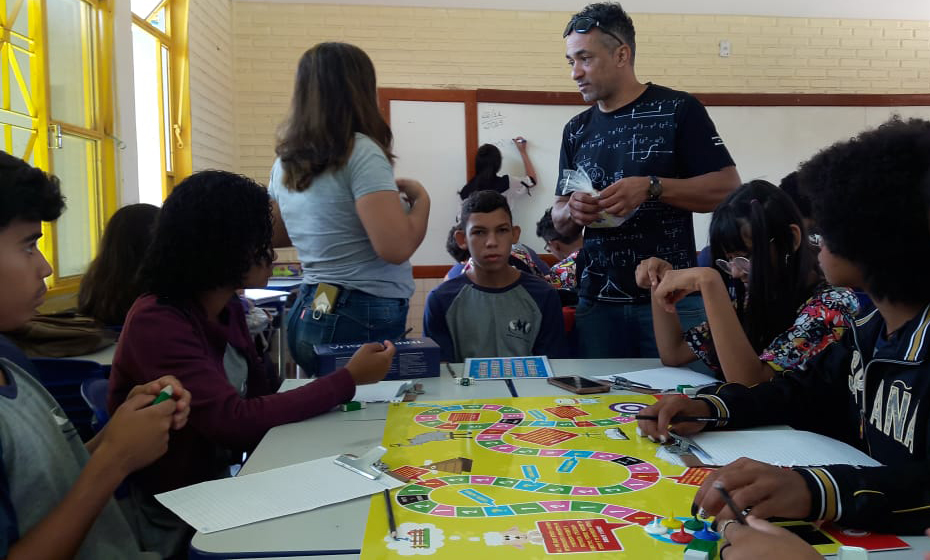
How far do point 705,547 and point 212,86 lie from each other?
5.22 m

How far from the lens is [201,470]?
1506mm

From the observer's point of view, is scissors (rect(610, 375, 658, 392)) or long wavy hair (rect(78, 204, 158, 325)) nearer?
scissors (rect(610, 375, 658, 392))

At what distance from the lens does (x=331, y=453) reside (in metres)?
1.27

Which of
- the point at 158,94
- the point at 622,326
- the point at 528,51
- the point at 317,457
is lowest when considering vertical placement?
the point at 317,457

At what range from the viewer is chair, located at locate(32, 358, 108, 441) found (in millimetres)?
1857

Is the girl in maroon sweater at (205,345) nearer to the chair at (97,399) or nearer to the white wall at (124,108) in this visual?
the chair at (97,399)

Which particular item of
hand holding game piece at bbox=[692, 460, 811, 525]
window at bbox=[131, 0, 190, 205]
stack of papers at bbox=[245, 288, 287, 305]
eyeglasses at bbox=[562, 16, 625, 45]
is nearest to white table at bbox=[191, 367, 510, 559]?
hand holding game piece at bbox=[692, 460, 811, 525]

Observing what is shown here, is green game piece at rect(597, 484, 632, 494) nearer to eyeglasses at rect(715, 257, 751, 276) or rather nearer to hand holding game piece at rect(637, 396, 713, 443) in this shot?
hand holding game piece at rect(637, 396, 713, 443)

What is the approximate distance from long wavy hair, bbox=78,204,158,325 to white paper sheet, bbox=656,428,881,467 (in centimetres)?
191

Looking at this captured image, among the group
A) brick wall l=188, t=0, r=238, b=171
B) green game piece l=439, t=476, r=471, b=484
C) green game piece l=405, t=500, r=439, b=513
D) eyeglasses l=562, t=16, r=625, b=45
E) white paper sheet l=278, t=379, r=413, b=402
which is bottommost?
green game piece l=405, t=500, r=439, b=513

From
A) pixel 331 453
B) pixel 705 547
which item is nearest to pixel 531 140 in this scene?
pixel 331 453

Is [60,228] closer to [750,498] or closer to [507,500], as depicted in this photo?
[507,500]

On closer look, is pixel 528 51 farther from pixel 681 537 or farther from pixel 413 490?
pixel 681 537

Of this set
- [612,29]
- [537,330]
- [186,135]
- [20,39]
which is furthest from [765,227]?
[186,135]
